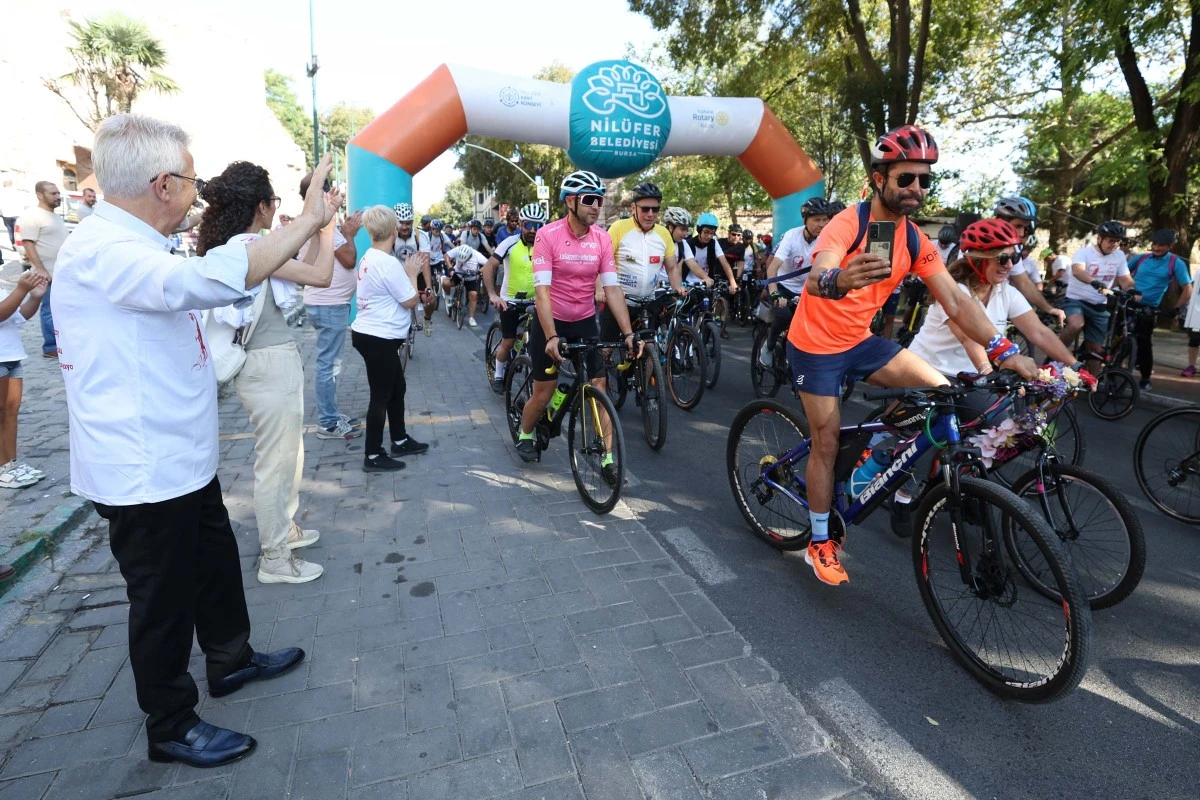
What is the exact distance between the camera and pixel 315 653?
2764 millimetres

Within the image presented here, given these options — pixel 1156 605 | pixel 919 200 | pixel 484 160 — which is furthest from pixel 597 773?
pixel 484 160

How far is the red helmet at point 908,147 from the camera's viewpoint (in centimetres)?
269

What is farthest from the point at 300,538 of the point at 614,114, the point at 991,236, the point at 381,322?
the point at 614,114

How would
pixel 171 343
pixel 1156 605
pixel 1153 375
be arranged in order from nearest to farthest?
1. pixel 171 343
2. pixel 1156 605
3. pixel 1153 375

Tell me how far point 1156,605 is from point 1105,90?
1610cm

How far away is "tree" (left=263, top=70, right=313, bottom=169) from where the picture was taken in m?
71.1

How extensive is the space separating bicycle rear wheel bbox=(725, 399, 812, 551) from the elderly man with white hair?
8.32 feet

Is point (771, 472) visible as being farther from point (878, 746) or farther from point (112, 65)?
point (112, 65)

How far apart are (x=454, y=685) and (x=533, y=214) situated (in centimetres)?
596

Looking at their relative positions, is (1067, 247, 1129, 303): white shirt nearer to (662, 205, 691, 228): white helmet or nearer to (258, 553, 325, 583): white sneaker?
(662, 205, 691, 228): white helmet

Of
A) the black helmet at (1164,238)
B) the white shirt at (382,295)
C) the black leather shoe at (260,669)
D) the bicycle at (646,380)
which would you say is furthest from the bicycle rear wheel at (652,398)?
the black helmet at (1164,238)

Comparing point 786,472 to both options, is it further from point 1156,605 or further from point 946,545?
point 1156,605

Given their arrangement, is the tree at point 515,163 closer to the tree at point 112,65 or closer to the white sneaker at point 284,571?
the tree at point 112,65

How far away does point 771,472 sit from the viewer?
146 inches
